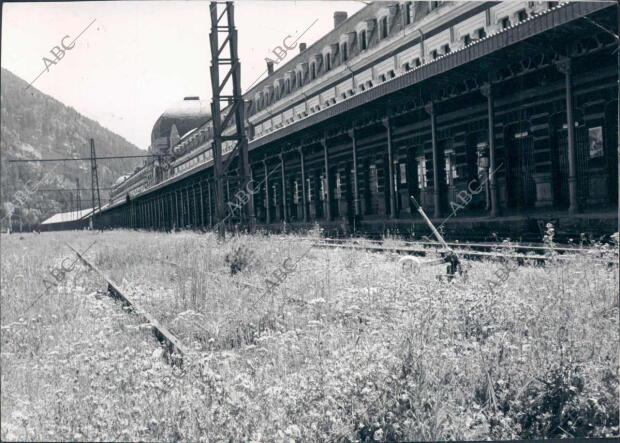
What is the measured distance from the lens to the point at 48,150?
539 centimetres

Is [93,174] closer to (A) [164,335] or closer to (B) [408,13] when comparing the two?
(A) [164,335]

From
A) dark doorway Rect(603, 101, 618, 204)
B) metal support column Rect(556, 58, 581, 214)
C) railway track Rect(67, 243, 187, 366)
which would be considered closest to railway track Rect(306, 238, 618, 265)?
metal support column Rect(556, 58, 581, 214)

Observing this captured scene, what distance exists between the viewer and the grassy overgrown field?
10.8 feet

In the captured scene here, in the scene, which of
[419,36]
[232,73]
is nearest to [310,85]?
[419,36]

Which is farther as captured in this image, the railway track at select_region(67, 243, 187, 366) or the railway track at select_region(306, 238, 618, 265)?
the railway track at select_region(306, 238, 618, 265)

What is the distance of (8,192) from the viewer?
17.5 feet

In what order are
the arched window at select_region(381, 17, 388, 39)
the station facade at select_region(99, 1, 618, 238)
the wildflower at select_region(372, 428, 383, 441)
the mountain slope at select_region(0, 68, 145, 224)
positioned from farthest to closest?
the arched window at select_region(381, 17, 388, 39) < the station facade at select_region(99, 1, 618, 238) < the mountain slope at select_region(0, 68, 145, 224) < the wildflower at select_region(372, 428, 383, 441)

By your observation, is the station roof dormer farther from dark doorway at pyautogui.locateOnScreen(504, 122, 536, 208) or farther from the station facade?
dark doorway at pyautogui.locateOnScreen(504, 122, 536, 208)

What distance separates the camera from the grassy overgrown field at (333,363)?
330cm

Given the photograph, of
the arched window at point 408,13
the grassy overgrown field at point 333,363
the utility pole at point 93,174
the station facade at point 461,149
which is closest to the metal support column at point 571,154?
the station facade at point 461,149

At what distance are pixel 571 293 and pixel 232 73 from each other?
10.9 meters

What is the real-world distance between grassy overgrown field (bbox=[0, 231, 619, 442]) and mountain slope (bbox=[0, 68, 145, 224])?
39.8 inches

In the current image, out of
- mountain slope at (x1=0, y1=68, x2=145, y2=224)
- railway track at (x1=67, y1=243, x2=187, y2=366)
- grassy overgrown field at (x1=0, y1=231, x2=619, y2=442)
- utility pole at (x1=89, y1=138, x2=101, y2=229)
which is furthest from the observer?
utility pole at (x1=89, y1=138, x2=101, y2=229)

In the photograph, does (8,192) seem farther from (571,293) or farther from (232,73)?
(232,73)
